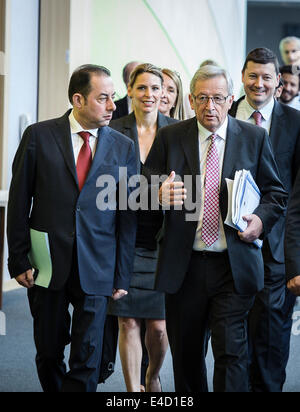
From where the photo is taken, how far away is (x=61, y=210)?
10.7 ft

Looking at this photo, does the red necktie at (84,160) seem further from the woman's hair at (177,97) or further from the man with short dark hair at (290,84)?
the man with short dark hair at (290,84)

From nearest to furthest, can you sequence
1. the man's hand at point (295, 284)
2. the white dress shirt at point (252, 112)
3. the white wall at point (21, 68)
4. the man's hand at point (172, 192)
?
1. the man's hand at point (295, 284)
2. the man's hand at point (172, 192)
3. the white dress shirt at point (252, 112)
4. the white wall at point (21, 68)

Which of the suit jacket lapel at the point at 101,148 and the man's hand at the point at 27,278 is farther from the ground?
the suit jacket lapel at the point at 101,148

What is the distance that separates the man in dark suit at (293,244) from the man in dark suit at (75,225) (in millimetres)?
707

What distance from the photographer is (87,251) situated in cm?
329

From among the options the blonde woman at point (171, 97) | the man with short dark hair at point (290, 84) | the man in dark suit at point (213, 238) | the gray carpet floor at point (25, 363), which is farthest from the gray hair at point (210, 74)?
the man with short dark hair at point (290, 84)

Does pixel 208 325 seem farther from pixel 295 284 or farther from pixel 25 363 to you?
pixel 25 363

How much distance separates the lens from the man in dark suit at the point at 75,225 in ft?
10.7

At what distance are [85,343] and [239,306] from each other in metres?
0.66

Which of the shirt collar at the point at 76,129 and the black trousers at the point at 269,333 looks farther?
the black trousers at the point at 269,333

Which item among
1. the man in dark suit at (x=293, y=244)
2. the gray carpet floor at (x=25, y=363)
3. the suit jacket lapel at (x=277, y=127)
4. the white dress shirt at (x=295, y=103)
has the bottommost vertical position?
the gray carpet floor at (x=25, y=363)

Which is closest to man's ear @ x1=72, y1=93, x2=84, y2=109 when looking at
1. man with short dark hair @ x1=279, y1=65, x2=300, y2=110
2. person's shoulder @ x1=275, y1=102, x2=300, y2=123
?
person's shoulder @ x1=275, y1=102, x2=300, y2=123

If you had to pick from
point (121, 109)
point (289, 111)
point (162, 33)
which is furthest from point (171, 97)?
point (162, 33)
